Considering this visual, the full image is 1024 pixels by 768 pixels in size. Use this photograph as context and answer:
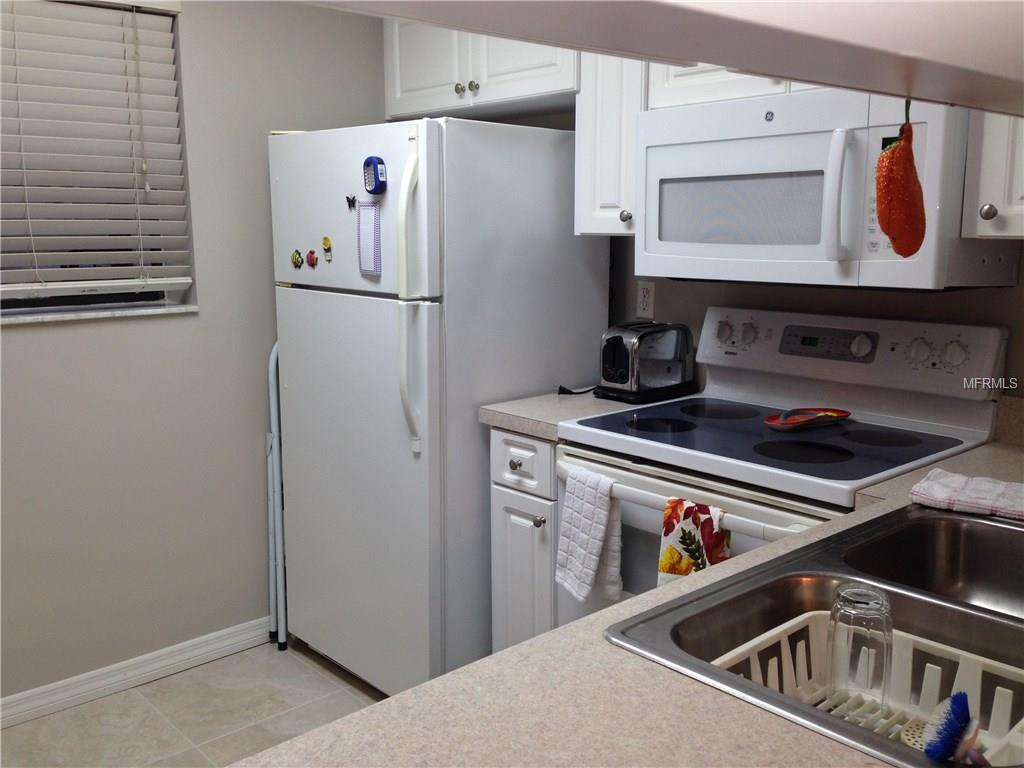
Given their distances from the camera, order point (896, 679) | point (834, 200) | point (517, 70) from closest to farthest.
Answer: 1. point (896, 679)
2. point (834, 200)
3. point (517, 70)

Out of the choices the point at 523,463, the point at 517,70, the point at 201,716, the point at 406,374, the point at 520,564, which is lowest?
the point at 201,716

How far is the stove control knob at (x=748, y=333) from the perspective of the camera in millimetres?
2500

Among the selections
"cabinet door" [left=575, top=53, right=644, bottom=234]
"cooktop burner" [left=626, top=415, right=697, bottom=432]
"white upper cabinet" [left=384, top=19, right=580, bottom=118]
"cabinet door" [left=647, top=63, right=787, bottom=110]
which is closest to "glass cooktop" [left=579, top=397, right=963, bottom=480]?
"cooktop burner" [left=626, top=415, right=697, bottom=432]

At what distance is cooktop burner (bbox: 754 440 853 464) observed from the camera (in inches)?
77.8

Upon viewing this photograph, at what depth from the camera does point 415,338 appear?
96.4 inches

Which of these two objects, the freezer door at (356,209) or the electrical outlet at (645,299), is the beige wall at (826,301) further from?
the freezer door at (356,209)

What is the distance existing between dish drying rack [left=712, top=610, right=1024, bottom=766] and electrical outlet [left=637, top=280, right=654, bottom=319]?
1.71 metres

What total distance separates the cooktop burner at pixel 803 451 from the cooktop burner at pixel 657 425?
0.22 m

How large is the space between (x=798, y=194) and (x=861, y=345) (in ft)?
1.49

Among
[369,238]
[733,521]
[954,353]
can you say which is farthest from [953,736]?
[369,238]

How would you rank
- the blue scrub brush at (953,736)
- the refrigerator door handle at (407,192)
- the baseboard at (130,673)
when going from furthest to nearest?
the baseboard at (130,673) < the refrigerator door handle at (407,192) < the blue scrub brush at (953,736)

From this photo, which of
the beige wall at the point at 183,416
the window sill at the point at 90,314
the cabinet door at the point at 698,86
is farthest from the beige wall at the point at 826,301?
the window sill at the point at 90,314

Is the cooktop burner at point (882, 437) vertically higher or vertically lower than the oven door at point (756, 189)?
lower

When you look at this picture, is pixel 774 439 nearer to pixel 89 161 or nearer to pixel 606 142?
pixel 606 142
